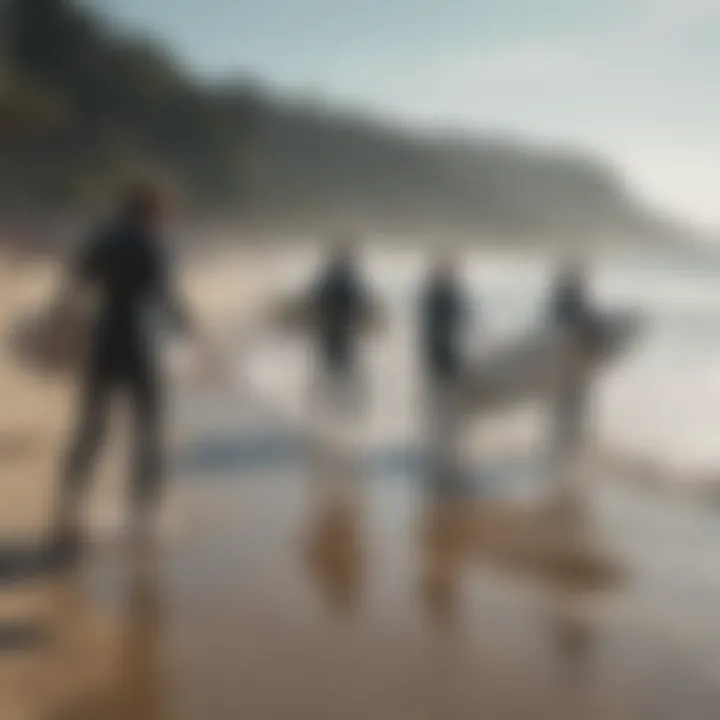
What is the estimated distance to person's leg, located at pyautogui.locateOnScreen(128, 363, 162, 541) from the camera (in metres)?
2.85

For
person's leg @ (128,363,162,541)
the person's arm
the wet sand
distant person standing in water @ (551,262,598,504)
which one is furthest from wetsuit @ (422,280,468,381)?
person's leg @ (128,363,162,541)

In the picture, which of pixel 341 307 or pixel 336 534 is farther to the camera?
pixel 341 307

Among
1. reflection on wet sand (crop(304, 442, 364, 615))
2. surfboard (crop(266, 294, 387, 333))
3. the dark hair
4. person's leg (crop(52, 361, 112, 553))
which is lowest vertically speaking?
reflection on wet sand (crop(304, 442, 364, 615))

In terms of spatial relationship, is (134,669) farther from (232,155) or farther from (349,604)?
(232,155)

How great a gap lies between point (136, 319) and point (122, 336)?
0.07 meters

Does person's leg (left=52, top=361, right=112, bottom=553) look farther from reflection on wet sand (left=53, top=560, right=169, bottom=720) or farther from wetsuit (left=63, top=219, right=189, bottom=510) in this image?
reflection on wet sand (left=53, top=560, right=169, bottom=720)

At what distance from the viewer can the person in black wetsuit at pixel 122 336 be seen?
276cm

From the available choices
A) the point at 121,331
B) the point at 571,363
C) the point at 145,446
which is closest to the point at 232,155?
the point at 121,331

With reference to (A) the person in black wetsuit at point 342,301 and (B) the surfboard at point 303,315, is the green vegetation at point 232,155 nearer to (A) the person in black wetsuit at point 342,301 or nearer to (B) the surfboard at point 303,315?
(A) the person in black wetsuit at point 342,301

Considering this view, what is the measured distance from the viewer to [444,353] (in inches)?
131

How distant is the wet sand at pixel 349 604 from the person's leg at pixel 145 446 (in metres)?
0.07

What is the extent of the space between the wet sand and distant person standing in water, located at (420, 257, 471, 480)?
0.73 feet

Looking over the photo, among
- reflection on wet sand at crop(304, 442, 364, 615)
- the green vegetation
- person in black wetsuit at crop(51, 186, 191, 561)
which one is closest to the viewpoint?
reflection on wet sand at crop(304, 442, 364, 615)

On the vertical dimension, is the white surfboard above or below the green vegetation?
below
